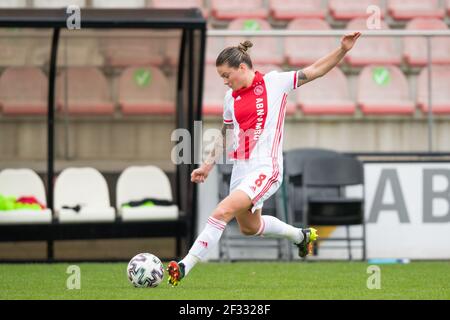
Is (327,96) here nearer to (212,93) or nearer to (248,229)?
(212,93)

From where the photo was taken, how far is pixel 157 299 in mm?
8359

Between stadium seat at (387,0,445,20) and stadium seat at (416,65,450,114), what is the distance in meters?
2.68

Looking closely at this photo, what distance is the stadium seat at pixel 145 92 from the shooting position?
1312cm

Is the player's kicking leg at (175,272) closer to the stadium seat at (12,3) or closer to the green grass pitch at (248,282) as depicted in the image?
the green grass pitch at (248,282)

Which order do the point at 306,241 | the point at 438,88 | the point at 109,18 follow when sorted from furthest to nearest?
the point at 438,88, the point at 109,18, the point at 306,241

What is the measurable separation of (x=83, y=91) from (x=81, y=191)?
1.08 meters

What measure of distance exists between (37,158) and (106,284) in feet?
11.9

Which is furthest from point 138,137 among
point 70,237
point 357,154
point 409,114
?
point 409,114

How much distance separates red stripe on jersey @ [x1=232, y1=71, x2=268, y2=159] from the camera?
9586 mm

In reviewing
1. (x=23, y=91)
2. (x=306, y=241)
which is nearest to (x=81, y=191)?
(x=23, y=91)

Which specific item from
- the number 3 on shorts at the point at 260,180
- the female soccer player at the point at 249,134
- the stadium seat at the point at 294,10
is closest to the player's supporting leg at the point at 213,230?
the female soccer player at the point at 249,134

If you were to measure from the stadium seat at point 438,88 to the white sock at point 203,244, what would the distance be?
5.76m

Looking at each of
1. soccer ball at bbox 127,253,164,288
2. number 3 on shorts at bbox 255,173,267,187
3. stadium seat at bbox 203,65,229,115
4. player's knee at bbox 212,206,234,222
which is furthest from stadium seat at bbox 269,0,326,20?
soccer ball at bbox 127,253,164,288

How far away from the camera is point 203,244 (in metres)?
9.24
